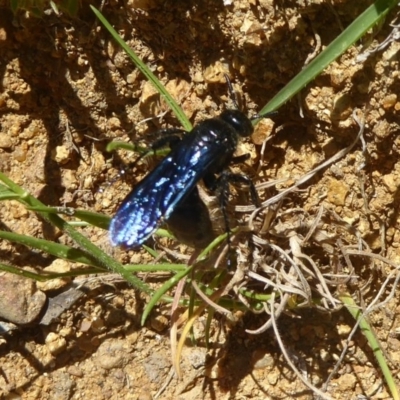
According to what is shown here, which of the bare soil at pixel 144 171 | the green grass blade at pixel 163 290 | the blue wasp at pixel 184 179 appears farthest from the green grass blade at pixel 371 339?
the green grass blade at pixel 163 290

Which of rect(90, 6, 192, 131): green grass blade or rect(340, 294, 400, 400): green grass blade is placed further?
rect(340, 294, 400, 400): green grass blade

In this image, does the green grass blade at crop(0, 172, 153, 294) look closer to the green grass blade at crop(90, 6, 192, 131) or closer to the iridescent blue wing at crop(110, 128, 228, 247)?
the iridescent blue wing at crop(110, 128, 228, 247)

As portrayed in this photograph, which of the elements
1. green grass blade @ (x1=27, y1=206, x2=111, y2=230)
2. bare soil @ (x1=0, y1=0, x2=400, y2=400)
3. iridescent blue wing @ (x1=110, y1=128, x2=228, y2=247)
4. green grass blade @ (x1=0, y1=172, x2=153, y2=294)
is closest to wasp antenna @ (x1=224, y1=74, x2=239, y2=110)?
bare soil @ (x1=0, y1=0, x2=400, y2=400)

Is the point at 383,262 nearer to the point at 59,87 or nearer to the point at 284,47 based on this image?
the point at 284,47

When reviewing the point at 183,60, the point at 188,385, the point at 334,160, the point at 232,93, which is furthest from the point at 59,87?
the point at 188,385

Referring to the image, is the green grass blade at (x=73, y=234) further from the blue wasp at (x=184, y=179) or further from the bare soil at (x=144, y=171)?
the bare soil at (x=144, y=171)
